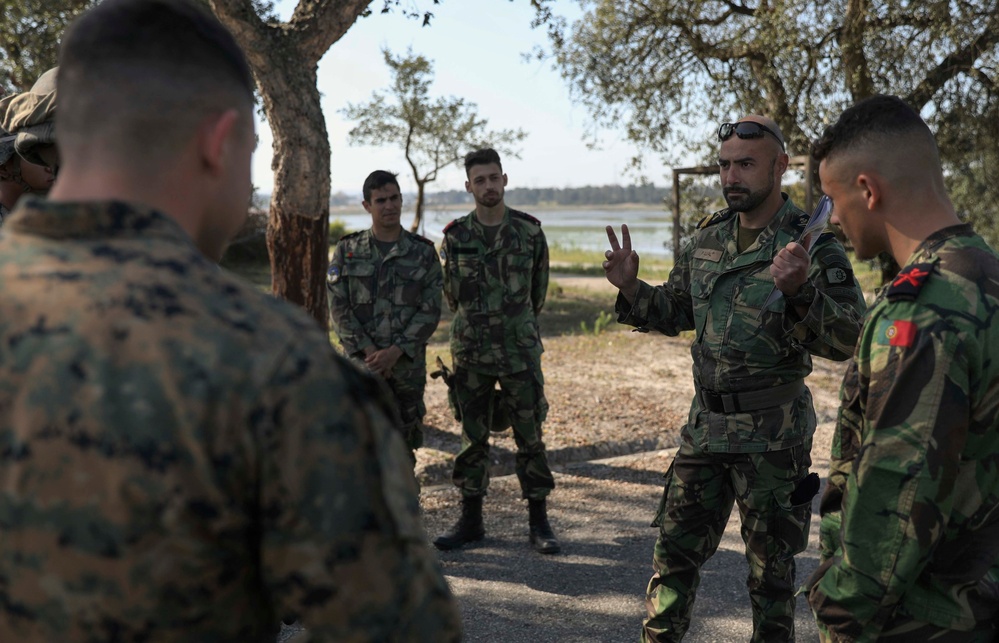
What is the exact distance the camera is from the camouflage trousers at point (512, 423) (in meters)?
5.37

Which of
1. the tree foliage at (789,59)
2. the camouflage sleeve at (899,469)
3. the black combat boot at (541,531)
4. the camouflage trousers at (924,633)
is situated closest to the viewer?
the camouflage sleeve at (899,469)

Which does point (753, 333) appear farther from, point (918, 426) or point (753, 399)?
point (918, 426)

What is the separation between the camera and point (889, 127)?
7.13 ft

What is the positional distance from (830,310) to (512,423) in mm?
2687

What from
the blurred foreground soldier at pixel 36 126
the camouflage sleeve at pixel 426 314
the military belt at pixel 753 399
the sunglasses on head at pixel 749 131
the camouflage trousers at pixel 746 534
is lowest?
the camouflage trousers at pixel 746 534

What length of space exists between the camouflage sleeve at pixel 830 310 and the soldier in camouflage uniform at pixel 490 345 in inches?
89.1

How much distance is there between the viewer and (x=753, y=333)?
135 inches

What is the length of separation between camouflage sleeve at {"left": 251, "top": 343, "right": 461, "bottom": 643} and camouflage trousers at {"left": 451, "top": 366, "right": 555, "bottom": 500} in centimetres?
426

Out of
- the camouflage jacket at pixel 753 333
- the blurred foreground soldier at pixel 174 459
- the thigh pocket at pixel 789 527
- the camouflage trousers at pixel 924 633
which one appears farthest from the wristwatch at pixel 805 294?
the blurred foreground soldier at pixel 174 459

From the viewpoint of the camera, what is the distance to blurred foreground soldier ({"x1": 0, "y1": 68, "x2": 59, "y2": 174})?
306cm

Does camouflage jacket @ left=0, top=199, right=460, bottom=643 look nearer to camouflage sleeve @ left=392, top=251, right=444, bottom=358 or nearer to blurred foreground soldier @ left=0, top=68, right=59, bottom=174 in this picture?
blurred foreground soldier @ left=0, top=68, right=59, bottom=174

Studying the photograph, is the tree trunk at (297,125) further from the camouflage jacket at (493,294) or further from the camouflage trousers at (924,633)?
the camouflage trousers at (924,633)

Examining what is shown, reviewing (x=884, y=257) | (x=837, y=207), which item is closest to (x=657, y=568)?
(x=837, y=207)

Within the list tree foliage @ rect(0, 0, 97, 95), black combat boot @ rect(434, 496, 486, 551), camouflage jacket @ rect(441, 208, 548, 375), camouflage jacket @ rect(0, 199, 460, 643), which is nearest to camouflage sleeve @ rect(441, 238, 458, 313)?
camouflage jacket @ rect(441, 208, 548, 375)
